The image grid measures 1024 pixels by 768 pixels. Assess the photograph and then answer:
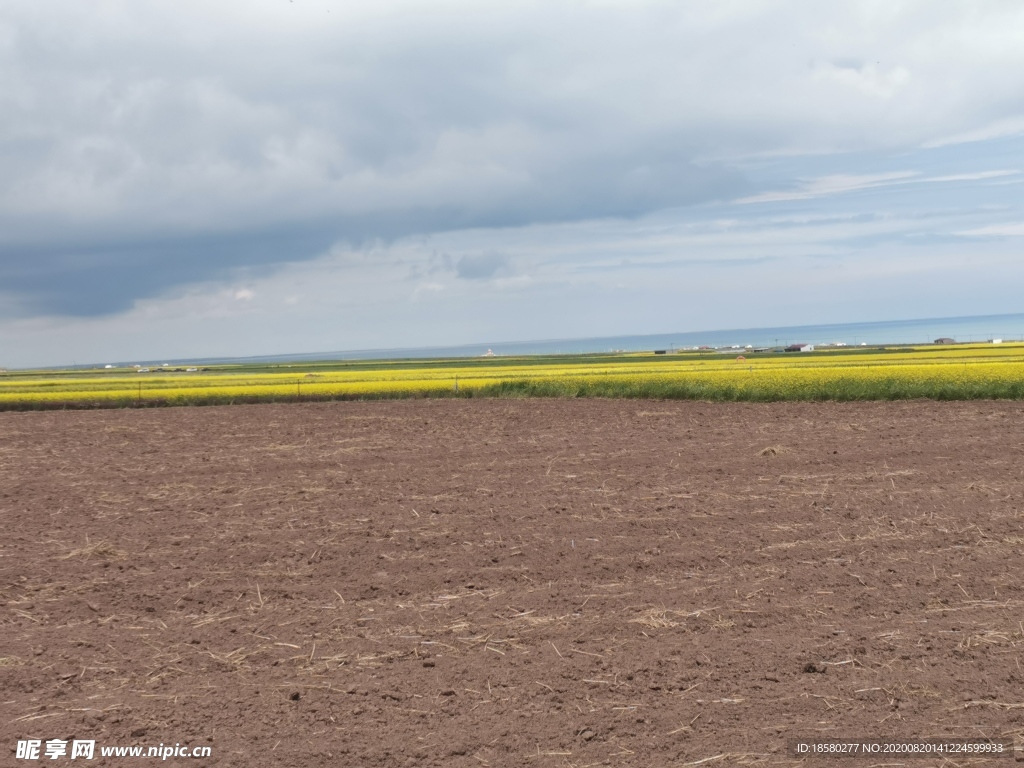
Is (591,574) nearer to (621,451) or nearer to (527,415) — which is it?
(621,451)

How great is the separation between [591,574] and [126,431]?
2001 cm

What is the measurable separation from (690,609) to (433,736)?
2.90m

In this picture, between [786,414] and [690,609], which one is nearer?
[690,609]

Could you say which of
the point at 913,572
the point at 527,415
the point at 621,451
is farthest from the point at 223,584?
the point at 527,415

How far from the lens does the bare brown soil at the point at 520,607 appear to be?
17.3 ft

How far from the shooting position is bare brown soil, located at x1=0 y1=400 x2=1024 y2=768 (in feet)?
17.3

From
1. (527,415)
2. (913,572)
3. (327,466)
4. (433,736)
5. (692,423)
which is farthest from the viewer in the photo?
(527,415)

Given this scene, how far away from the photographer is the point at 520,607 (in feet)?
24.3

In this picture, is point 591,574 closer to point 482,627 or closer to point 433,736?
point 482,627

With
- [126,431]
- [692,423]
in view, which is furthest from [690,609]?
[126,431]

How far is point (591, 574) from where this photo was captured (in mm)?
8312

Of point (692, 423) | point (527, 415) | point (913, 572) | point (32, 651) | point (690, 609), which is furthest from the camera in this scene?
point (527, 415)

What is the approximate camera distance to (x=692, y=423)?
855 inches

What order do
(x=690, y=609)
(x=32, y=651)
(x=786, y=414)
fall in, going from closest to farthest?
1. (x=32, y=651)
2. (x=690, y=609)
3. (x=786, y=414)
